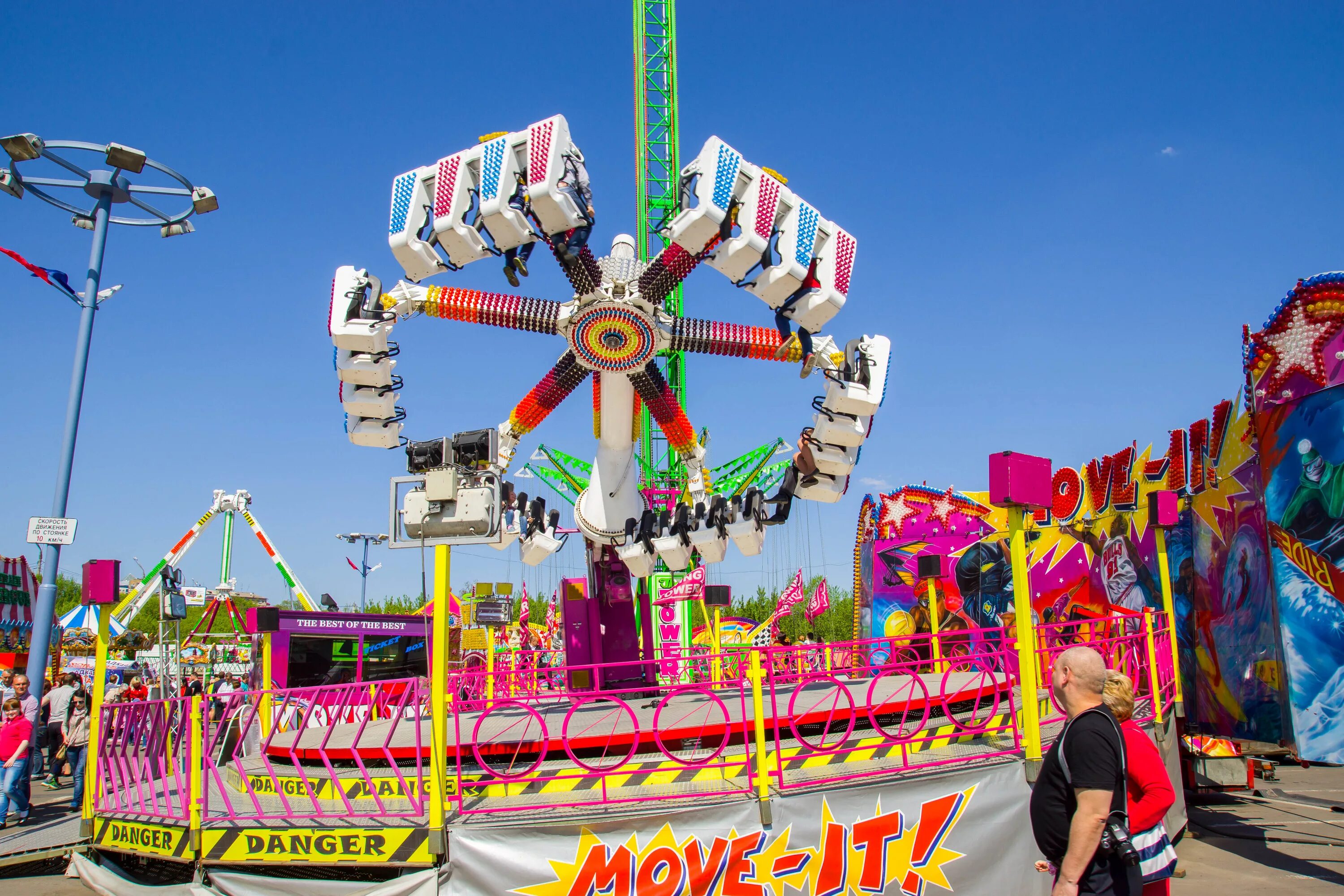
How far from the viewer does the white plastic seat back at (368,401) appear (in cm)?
995

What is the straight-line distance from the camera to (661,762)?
698 cm

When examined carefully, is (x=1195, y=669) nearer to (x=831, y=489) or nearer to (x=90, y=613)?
(x=831, y=489)

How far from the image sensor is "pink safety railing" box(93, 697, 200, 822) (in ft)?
22.9

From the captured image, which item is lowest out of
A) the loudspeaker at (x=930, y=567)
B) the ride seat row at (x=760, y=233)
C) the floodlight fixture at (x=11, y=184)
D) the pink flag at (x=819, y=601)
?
the loudspeaker at (x=930, y=567)

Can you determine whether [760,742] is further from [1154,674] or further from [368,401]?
[368,401]

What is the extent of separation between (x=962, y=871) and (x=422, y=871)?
3.67m

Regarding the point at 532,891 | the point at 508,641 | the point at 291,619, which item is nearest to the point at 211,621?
the point at 291,619

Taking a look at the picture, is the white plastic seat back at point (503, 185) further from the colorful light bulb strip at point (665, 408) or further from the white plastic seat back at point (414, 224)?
the colorful light bulb strip at point (665, 408)

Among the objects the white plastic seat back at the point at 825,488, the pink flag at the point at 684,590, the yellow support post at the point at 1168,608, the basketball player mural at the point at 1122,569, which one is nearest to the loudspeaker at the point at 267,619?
the white plastic seat back at the point at 825,488

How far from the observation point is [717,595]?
46.8 feet

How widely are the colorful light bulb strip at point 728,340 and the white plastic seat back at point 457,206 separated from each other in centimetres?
242

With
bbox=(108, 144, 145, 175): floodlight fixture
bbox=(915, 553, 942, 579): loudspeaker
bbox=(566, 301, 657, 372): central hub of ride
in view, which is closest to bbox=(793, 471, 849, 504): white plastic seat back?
bbox=(915, 553, 942, 579): loudspeaker

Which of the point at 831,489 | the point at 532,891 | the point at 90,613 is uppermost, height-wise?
the point at 831,489

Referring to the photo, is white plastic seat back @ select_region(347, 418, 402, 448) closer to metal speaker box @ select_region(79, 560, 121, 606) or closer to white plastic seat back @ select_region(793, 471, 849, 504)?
metal speaker box @ select_region(79, 560, 121, 606)
